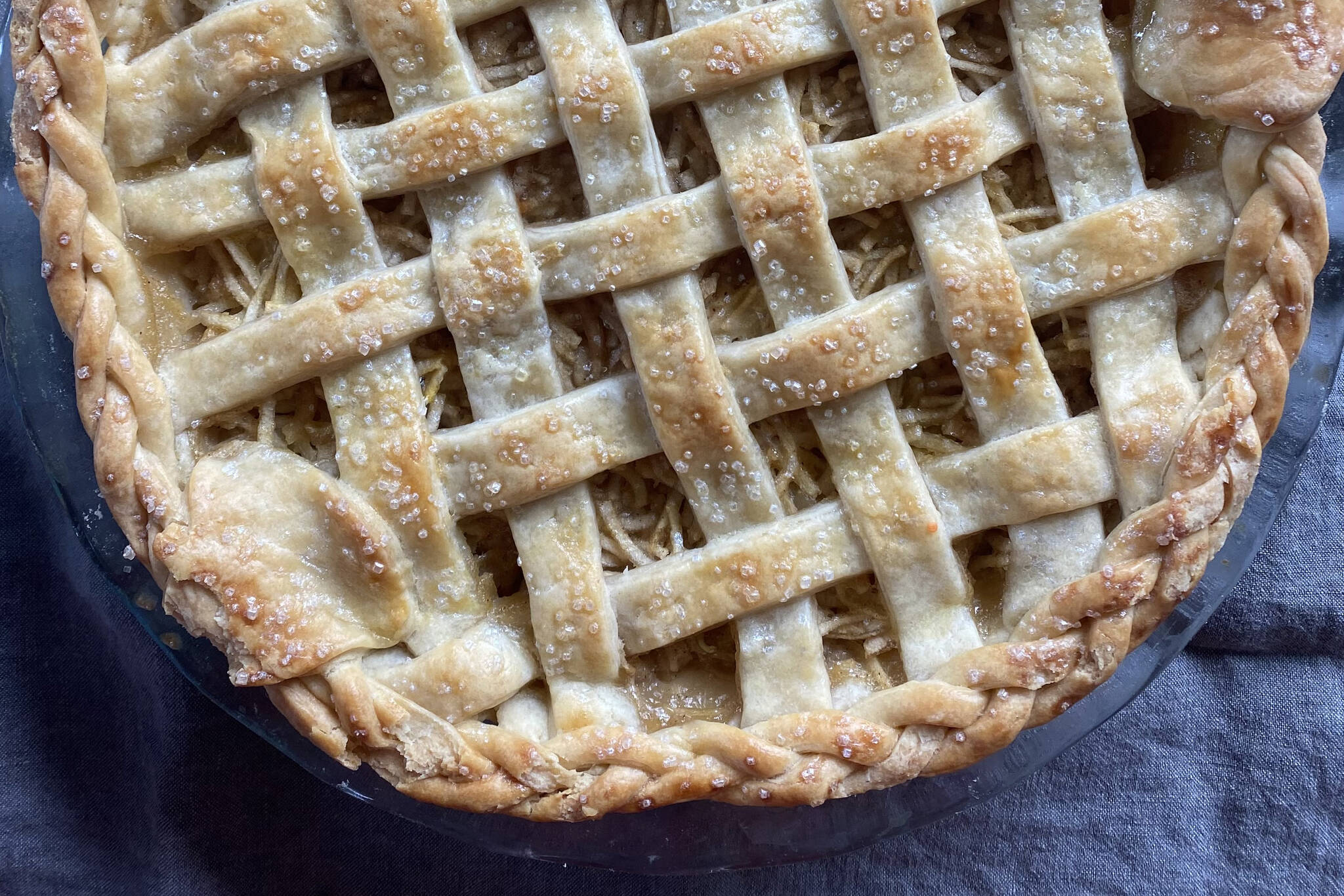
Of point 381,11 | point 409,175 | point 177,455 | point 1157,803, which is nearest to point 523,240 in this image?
point 409,175

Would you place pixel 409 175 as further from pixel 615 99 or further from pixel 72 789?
pixel 72 789

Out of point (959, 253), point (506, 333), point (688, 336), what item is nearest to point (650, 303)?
point (688, 336)

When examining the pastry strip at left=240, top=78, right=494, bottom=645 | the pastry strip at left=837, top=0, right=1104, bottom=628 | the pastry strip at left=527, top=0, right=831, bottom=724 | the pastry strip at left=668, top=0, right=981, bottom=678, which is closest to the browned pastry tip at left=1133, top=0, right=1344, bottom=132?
the pastry strip at left=837, top=0, right=1104, bottom=628

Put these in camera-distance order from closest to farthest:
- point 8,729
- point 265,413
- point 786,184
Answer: point 786,184 → point 265,413 → point 8,729

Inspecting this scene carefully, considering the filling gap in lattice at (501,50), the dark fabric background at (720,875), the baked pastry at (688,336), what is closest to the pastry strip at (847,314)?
the baked pastry at (688,336)

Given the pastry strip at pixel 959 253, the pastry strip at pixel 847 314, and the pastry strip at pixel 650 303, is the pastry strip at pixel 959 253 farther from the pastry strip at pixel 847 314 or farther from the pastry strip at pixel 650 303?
the pastry strip at pixel 650 303

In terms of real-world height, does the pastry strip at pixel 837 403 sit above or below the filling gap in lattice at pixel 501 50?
below

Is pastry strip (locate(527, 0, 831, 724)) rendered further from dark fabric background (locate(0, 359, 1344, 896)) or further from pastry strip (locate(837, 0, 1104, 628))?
dark fabric background (locate(0, 359, 1344, 896))
